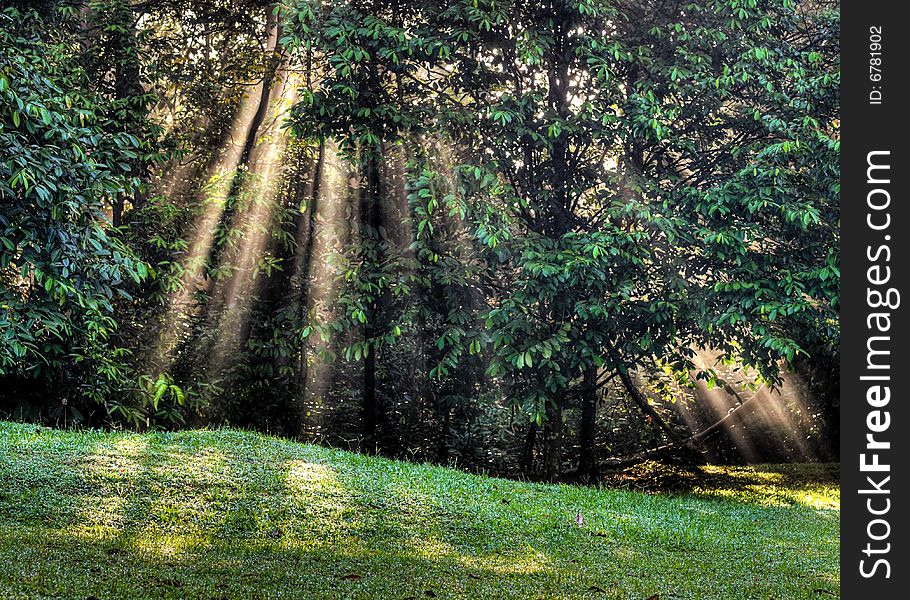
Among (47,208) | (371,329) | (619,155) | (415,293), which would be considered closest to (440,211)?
(415,293)

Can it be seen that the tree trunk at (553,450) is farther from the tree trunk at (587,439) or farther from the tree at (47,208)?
the tree at (47,208)

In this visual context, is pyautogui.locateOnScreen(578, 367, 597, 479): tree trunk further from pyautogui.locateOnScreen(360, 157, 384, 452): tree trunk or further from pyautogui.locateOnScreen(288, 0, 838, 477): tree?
pyautogui.locateOnScreen(360, 157, 384, 452): tree trunk

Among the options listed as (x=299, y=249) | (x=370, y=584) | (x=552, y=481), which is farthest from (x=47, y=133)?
(x=552, y=481)

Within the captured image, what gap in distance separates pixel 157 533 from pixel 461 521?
8.66ft

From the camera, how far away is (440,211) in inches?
468

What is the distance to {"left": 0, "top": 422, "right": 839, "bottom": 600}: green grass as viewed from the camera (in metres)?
5.84

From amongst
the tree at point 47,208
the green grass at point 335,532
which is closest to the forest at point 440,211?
the tree at point 47,208

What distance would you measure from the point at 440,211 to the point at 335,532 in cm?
556

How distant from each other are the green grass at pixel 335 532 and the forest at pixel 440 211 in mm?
1606

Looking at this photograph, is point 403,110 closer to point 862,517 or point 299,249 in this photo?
point 299,249

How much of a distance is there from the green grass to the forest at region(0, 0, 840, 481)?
1606 millimetres

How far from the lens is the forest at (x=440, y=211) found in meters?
10.8

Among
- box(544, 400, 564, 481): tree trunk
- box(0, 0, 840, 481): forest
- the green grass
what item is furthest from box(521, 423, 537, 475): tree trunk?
the green grass

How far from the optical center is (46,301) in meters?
7.36
